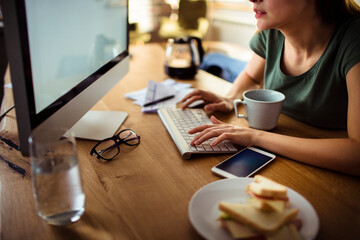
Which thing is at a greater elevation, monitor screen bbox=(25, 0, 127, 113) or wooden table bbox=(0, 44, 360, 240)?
monitor screen bbox=(25, 0, 127, 113)

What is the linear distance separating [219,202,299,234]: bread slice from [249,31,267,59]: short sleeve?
87 cm

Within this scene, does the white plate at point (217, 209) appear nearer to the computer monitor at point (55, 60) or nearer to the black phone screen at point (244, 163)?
the black phone screen at point (244, 163)

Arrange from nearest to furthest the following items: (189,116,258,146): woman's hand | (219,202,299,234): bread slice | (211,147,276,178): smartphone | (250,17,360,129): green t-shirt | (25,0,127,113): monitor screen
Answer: (219,202,299,234): bread slice
(25,0,127,113): monitor screen
(211,147,276,178): smartphone
(189,116,258,146): woman's hand
(250,17,360,129): green t-shirt

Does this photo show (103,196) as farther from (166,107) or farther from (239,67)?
(239,67)

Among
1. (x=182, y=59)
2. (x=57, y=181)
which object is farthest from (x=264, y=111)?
(x=182, y=59)

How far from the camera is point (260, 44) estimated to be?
1.24 metres

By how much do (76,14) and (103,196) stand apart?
0.46m

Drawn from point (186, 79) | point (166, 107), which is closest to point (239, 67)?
point (186, 79)

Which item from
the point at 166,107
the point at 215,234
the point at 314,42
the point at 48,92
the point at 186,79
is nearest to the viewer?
the point at 215,234

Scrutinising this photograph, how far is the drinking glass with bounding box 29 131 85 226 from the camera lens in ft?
1.64

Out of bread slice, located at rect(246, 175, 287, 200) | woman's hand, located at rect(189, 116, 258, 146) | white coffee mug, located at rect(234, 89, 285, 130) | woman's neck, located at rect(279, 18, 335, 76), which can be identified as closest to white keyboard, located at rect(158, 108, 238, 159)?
woman's hand, located at rect(189, 116, 258, 146)

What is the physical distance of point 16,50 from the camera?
0.53 metres

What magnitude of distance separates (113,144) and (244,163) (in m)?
0.36

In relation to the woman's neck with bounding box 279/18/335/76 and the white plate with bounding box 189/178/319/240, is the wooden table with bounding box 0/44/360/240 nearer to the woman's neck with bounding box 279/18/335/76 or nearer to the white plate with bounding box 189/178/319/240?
the white plate with bounding box 189/178/319/240
